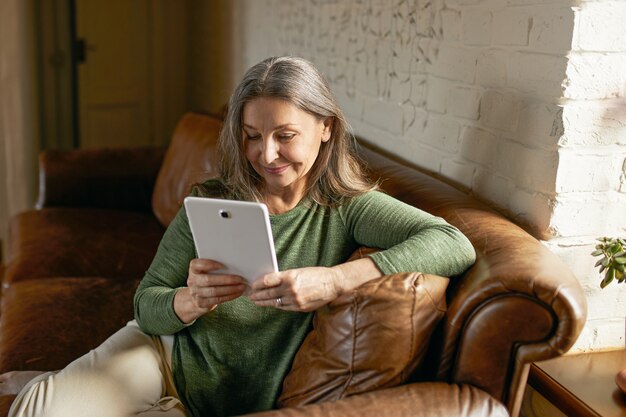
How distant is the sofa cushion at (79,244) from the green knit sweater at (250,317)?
3.30 ft

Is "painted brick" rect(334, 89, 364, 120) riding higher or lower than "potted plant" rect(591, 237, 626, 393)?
higher

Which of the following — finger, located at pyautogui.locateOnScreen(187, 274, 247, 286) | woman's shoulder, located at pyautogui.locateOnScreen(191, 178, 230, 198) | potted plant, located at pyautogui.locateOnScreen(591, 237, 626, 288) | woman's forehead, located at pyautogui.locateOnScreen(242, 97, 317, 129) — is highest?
woman's forehead, located at pyautogui.locateOnScreen(242, 97, 317, 129)

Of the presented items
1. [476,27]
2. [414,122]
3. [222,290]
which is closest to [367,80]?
[414,122]

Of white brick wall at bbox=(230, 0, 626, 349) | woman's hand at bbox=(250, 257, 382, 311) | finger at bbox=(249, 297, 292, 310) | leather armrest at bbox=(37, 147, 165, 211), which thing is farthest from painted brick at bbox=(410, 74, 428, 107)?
leather armrest at bbox=(37, 147, 165, 211)

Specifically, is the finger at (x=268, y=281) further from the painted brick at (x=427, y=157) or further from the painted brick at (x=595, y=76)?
the painted brick at (x=427, y=157)

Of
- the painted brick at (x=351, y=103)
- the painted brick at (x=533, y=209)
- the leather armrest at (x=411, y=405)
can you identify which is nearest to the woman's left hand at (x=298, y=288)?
the leather armrest at (x=411, y=405)

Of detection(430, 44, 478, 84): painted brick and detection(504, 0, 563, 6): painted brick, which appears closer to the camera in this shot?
detection(504, 0, 563, 6): painted brick

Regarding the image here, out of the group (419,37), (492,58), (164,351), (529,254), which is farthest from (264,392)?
(419,37)

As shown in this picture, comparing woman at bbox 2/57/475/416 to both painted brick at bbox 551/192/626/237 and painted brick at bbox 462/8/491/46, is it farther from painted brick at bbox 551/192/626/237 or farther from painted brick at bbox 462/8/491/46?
painted brick at bbox 462/8/491/46

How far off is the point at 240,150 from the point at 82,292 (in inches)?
36.5

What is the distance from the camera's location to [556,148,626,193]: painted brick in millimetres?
1521

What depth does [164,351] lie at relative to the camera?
1.60 meters

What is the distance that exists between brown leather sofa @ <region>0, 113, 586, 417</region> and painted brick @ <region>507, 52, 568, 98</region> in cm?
28

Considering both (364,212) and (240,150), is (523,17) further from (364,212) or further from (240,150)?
(240,150)
